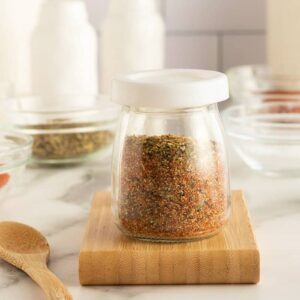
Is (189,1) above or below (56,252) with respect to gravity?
above

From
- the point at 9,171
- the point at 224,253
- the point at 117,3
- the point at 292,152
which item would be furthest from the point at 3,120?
the point at 224,253

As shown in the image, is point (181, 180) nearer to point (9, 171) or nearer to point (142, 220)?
point (142, 220)

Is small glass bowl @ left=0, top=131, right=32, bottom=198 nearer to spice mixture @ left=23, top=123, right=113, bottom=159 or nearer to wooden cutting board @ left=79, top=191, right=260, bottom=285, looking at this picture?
spice mixture @ left=23, top=123, right=113, bottom=159

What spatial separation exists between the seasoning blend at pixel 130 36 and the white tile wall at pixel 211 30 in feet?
0.85

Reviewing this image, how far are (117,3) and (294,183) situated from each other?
0.49 m

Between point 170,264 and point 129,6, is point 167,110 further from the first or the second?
point 129,6

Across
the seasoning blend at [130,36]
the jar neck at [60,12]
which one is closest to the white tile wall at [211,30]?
the seasoning blend at [130,36]

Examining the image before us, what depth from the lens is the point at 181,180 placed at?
27.5 inches

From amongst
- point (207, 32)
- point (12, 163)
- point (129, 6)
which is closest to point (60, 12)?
point (129, 6)

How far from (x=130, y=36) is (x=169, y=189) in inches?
25.4

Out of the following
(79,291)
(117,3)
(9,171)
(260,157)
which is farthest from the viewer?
(117,3)

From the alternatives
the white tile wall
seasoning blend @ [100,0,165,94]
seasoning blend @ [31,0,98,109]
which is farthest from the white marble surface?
the white tile wall

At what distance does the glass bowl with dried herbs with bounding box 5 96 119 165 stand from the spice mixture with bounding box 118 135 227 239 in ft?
1.28

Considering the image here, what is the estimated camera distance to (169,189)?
70 cm
